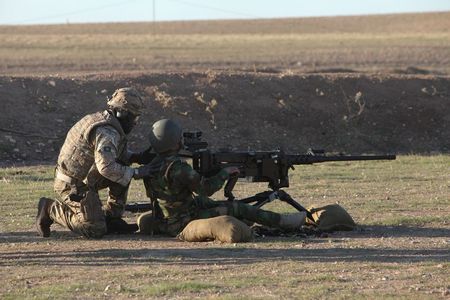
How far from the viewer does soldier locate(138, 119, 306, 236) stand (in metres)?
10.8

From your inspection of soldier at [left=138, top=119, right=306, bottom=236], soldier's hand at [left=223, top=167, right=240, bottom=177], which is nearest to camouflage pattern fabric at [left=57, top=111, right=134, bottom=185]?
soldier at [left=138, top=119, right=306, bottom=236]

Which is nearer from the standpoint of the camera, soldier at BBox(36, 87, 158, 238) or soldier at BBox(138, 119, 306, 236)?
soldier at BBox(36, 87, 158, 238)

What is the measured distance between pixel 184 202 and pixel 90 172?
36.7 inches

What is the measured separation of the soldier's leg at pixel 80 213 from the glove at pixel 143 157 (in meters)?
0.56

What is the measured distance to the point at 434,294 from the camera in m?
8.33

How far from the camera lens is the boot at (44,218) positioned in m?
11.1

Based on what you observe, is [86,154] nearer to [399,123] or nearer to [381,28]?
[399,123]

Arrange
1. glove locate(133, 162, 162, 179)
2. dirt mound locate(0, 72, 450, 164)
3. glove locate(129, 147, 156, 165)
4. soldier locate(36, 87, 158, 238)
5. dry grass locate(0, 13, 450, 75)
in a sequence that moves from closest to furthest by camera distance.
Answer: soldier locate(36, 87, 158, 238), glove locate(133, 162, 162, 179), glove locate(129, 147, 156, 165), dirt mound locate(0, 72, 450, 164), dry grass locate(0, 13, 450, 75)

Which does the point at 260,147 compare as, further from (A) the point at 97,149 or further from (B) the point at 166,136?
(A) the point at 97,149

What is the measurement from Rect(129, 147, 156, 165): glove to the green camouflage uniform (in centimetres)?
31

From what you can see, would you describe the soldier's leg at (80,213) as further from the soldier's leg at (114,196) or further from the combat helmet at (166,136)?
the combat helmet at (166,136)

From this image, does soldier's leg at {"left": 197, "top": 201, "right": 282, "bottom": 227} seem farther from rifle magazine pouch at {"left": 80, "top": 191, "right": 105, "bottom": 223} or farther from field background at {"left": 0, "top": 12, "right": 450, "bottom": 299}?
rifle magazine pouch at {"left": 80, "top": 191, "right": 105, "bottom": 223}

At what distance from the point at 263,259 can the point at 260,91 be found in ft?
54.1

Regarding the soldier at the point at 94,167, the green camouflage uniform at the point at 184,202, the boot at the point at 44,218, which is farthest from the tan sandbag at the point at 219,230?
the boot at the point at 44,218
